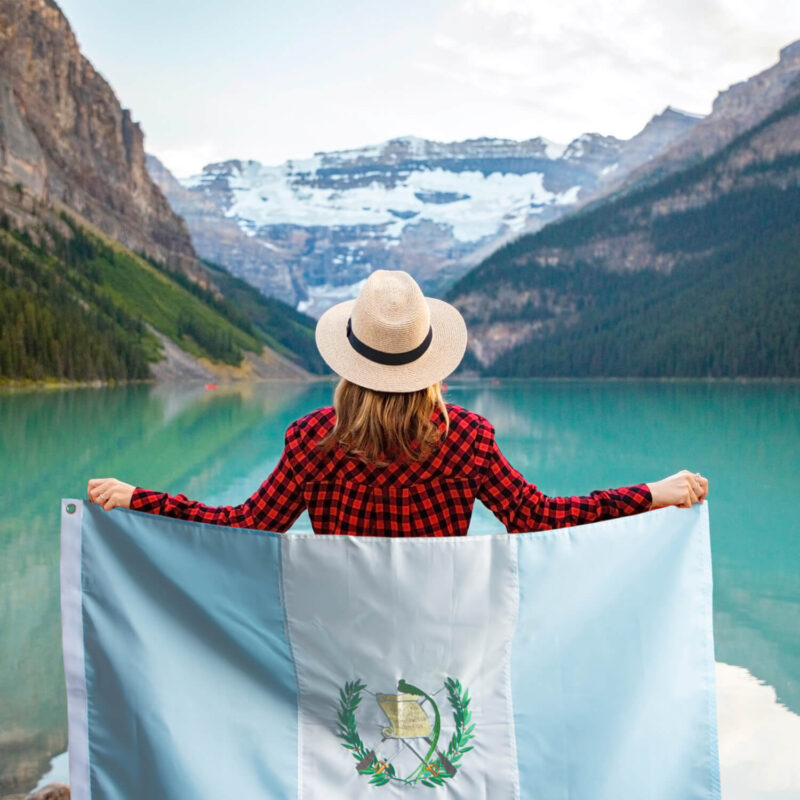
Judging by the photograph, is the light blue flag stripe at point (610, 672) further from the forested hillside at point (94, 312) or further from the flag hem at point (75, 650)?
the forested hillside at point (94, 312)

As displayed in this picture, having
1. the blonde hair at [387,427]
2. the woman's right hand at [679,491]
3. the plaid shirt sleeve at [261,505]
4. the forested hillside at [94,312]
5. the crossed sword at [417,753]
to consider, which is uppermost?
the forested hillside at [94,312]

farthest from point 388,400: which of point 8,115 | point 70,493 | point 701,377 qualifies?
point 701,377

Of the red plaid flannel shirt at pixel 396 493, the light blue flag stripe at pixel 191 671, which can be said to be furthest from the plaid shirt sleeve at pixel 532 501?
the light blue flag stripe at pixel 191 671

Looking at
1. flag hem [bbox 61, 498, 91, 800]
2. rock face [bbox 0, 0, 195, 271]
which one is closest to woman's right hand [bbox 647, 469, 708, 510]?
flag hem [bbox 61, 498, 91, 800]

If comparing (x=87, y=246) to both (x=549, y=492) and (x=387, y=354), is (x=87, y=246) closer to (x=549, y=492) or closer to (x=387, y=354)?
(x=549, y=492)

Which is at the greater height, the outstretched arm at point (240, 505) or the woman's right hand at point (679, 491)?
the woman's right hand at point (679, 491)

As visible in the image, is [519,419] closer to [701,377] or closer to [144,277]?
[701,377]

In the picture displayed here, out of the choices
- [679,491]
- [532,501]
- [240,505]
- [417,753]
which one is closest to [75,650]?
[240,505]
